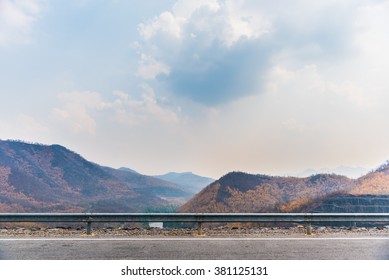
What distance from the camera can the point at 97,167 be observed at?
112500 mm

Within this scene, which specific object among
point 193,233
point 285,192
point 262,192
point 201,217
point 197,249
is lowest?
point 197,249

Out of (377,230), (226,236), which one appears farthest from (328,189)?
(226,236)

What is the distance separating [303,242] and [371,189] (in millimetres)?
20686

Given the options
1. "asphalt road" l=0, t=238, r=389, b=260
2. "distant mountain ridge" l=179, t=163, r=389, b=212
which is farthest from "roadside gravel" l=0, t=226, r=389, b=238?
"distant mountain ridge" l=179, t=163, r=389, b=212

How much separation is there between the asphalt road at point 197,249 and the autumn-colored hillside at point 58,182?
55.3 m

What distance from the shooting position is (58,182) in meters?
92.0

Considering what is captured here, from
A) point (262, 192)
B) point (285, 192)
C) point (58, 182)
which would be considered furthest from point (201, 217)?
point (58, 182)

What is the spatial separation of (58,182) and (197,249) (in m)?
90.2

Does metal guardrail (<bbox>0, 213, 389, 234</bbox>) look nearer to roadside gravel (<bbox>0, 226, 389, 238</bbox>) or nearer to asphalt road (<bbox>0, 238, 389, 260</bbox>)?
roadside gravel (<bbox>0, 226, 389, 238</bbox>)

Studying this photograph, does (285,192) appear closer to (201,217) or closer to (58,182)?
(201,217)

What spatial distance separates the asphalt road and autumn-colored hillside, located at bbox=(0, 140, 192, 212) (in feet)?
181

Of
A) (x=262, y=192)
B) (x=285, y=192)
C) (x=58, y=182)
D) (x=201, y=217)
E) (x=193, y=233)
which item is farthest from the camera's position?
(x=58, y=182)

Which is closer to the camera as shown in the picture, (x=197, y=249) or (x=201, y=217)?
(x=197, y=249)

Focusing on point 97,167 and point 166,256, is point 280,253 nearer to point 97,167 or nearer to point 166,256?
point 166,256
